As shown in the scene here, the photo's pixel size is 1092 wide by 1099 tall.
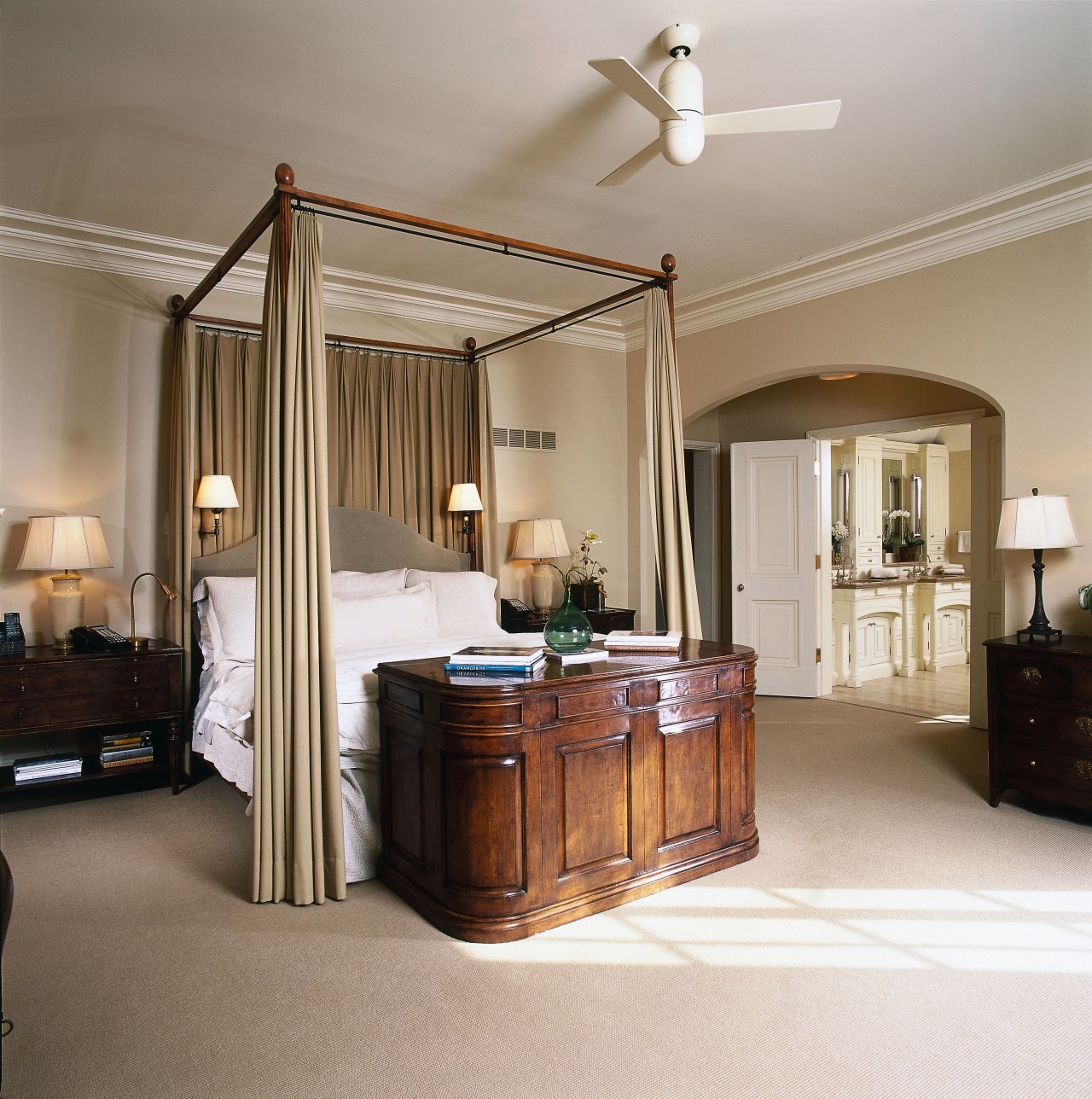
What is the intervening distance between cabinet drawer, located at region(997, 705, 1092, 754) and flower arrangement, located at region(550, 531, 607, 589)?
297cm

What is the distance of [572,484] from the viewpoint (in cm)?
663

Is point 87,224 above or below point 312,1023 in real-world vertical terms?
above

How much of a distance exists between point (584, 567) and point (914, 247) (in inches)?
125

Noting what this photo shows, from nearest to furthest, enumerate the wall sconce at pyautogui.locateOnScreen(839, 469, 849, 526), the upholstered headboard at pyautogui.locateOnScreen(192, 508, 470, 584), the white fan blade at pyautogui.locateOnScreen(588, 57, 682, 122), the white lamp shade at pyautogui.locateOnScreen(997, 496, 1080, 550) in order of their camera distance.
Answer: the white fan blade at pyautogui.locateOnScreen(588, 57, 682, 122)
the white lamp shade at pyautogui.locateOnScreen(997, 496, 1080, 550)
the upholstered headboard at pyautogui.locateOnScreen(192, 508, 470, 584)
the wall sconce at pyautogui.locateOnScreen(839, 469, 849, 526)

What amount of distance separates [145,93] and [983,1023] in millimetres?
4235

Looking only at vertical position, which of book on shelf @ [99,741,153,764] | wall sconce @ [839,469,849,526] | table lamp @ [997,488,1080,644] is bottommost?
book on shelf @ [99,741,153,764]

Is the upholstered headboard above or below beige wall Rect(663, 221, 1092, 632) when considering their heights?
below

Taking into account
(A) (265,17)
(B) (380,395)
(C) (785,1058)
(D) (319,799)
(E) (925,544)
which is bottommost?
(C) (785,1058)

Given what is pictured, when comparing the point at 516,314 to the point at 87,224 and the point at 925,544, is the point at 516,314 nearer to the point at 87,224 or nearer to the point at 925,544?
the point at 87,224

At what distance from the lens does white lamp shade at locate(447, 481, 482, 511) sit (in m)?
5.65

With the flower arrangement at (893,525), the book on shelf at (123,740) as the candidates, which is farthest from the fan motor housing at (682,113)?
the flower arrangement at (893,525)

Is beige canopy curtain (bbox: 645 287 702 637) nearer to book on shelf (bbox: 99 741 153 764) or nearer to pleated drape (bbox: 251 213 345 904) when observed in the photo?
pleated drape (bbox: 251 213 345 904)

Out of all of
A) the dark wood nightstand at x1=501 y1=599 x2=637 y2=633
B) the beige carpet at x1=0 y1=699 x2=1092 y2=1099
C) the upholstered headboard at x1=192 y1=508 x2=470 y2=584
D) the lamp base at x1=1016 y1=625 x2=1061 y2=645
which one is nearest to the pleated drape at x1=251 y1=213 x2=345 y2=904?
the beige carpet at x1=0 y1=699 x2=1092 y2=1099

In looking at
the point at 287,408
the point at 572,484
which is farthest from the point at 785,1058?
the point at 572,484
